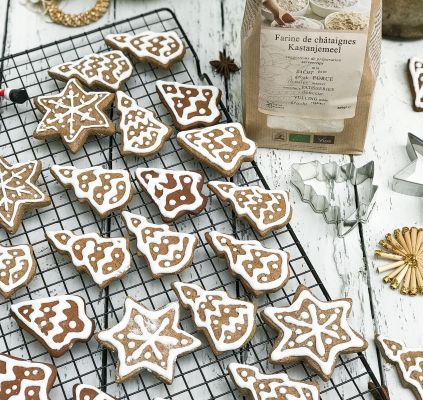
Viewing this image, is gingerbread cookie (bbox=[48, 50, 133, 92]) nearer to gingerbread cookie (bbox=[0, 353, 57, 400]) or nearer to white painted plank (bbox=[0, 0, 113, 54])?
white painted plank (bbox=[0, 0, 113, 54])

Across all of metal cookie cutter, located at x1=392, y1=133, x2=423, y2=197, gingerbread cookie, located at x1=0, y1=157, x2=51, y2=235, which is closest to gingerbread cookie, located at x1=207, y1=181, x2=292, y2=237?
metal cookie cutter, located at x1=392, y1=133, x2=423, y2=197

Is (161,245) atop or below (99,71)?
below

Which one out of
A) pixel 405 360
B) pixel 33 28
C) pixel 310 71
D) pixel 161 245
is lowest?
pixel 405 360

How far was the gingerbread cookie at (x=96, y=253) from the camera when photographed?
69.3 inches

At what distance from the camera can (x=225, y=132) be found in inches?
77.3

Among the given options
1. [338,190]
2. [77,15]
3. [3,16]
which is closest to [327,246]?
[338,190]

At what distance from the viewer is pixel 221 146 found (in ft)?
6.35

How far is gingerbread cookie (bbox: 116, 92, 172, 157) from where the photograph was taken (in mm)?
1957

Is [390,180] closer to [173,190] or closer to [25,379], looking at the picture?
[173,190]

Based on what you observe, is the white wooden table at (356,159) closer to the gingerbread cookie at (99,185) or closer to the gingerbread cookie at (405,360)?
the gingerbread cookie at (405,360)

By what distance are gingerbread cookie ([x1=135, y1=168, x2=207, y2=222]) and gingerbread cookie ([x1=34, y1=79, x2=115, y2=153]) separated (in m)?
0.18

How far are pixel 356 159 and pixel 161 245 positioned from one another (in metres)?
0.55

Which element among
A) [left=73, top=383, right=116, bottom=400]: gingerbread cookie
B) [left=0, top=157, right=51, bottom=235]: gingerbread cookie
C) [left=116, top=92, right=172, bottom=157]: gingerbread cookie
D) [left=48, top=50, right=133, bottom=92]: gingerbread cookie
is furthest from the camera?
[left=48, top=50, right=133, bottom=92]: gingerbread cookie

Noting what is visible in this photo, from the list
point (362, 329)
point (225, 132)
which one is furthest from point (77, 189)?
point (362, 329)
